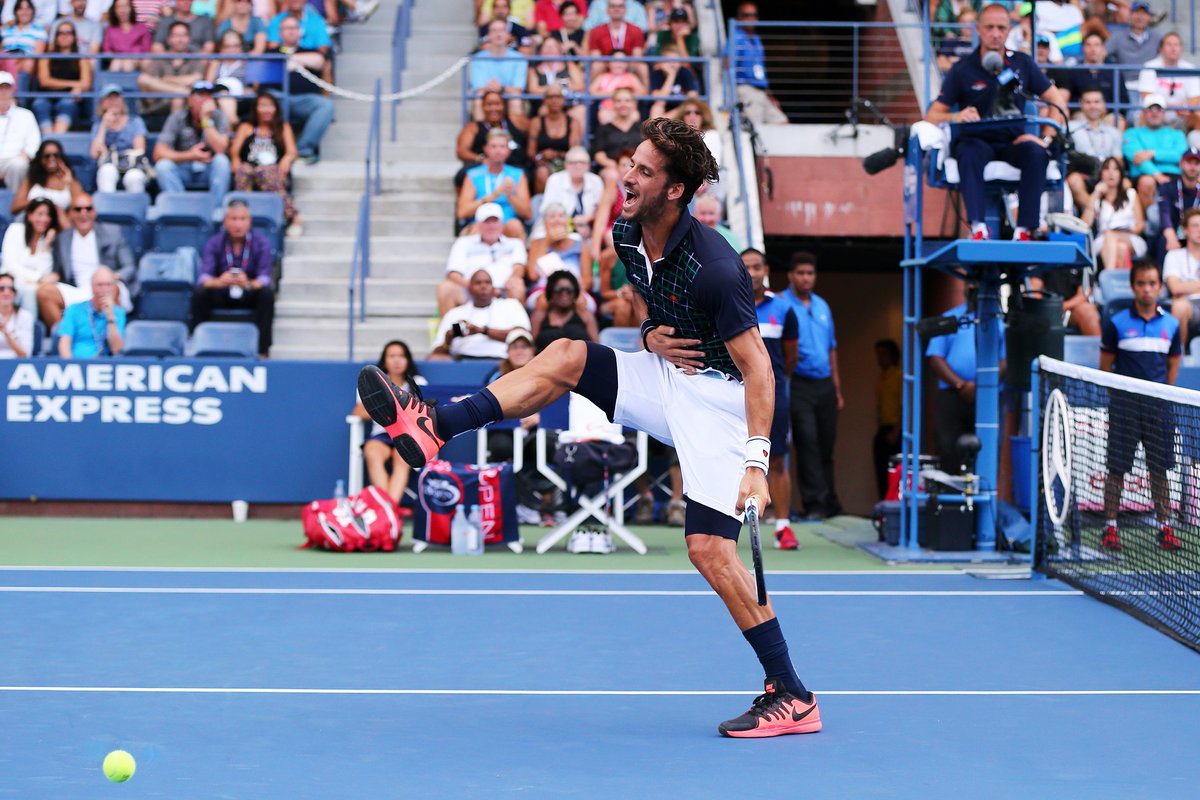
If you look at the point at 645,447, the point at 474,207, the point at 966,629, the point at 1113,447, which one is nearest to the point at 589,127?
the point at 474,207

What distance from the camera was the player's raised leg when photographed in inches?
222

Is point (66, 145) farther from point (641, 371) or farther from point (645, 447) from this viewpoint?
point (641, 371)

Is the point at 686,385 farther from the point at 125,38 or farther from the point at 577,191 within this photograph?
the point at 125,38

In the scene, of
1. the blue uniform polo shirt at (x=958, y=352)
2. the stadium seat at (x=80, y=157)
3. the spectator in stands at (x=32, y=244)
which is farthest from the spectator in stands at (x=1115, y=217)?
the stadium seat at (x=80, y=157)

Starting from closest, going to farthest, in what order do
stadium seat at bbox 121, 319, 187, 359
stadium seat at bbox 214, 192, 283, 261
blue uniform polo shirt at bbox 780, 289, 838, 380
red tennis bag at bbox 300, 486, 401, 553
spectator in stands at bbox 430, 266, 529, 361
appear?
red tennis bag at bbox 300, 486, 401, 553 < spectator in stands at bbox 430, 266, 529, 361 < stadium seat at bbox 121, 319, 187, 359 < blue uniform polo shirt at bbox 780, 289, 838, 380 < stadium seat at bbox 214, 192, 283, 261

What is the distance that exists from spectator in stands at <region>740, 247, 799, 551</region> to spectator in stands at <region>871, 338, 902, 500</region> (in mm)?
5659

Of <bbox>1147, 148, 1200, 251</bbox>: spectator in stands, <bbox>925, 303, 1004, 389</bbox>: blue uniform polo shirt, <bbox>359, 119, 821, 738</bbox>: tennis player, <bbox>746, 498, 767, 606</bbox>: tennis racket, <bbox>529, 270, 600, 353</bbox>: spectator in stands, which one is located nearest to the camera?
<bbox>746, 498, 767, 606</bbox>: tennis racket

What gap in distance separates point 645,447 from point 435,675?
5252 mm

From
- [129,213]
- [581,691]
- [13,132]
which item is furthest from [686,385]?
[13,132]

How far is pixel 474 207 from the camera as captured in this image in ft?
48.7

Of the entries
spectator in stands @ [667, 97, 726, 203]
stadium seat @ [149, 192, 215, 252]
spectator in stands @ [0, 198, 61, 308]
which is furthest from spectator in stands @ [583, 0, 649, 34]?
spectator in stands @ [0, 198, 61, 308]

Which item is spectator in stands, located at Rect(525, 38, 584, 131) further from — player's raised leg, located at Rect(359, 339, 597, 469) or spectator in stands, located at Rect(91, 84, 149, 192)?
player's raised leg, located at Rect(359, 339, 597, 469)

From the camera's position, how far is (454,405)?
570 cm

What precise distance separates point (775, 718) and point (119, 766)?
2.20 m
